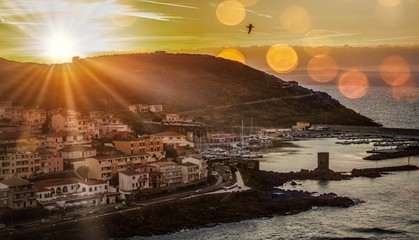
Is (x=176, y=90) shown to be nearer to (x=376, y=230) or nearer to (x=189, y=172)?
(x=189, y=172)

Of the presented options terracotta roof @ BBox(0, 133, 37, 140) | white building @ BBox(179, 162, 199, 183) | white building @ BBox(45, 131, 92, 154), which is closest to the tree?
white building @ BBox(45, 131, 92, 154)

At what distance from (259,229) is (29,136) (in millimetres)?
13092

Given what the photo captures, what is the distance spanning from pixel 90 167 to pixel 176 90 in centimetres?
4640

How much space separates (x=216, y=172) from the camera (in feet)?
95.7

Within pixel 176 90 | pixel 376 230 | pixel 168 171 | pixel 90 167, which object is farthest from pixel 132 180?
pixel 176 90

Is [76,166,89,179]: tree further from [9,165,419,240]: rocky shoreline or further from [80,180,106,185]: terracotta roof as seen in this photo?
[9,165,419,240]: rocky shoreline

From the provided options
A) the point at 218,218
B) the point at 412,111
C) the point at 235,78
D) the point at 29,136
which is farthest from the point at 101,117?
the point at 412,111

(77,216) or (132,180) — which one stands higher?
(132,180)

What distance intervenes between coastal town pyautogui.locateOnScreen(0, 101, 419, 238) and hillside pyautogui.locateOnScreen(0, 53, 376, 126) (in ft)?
48.9

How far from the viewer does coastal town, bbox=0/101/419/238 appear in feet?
69.3

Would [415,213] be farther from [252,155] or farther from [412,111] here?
[412,111]

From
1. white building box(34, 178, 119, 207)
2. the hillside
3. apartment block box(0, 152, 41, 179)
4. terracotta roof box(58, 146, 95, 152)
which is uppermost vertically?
the hillside

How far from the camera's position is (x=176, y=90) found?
7200 cm

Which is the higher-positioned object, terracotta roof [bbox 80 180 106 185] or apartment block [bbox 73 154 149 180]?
apartment block [bbox 73 154 149 180]
